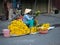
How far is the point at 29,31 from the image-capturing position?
485 inches

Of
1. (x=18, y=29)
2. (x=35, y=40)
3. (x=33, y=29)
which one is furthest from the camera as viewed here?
(x=33, y=29)

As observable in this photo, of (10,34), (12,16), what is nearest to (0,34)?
(10,34)

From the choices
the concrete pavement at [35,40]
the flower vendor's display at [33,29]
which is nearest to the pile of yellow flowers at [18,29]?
the flower vendor's display at [33,29]

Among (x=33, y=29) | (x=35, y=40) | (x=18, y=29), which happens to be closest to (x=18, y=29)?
(x=18, y=29)

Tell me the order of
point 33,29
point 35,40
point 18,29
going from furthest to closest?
point 33,29 → point 18,29 → point 35,40

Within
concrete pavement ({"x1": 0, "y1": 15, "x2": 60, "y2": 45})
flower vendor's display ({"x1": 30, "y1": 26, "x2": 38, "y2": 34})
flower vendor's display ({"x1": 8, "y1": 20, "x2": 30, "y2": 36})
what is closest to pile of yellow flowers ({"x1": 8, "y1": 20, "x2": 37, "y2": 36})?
flower vendor's display ({"x1": 8, "y1": 20, "x2": 30, "y2": 36})

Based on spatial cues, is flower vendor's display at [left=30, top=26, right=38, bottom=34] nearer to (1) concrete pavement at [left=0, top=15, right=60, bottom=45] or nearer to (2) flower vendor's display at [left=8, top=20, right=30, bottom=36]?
(2) flower vendor's display at [left=8, top=20, right=30, bottom=36]

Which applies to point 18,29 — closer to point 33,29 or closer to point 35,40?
point 33,29

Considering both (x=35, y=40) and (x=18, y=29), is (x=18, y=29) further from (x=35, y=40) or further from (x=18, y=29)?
(x=35, y=40)

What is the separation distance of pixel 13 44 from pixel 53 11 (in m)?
10.9

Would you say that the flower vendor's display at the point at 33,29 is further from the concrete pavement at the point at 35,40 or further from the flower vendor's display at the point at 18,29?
the concrete pavement at the point at 35,40

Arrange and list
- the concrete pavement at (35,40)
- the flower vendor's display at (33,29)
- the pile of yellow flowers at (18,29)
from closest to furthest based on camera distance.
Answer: the concrete pavement at (35,40) → the pile of yellow flowers at (18,29) → the flower vendor's display at (33,29)

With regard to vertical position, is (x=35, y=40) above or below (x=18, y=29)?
below

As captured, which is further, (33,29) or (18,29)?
(33,29)
